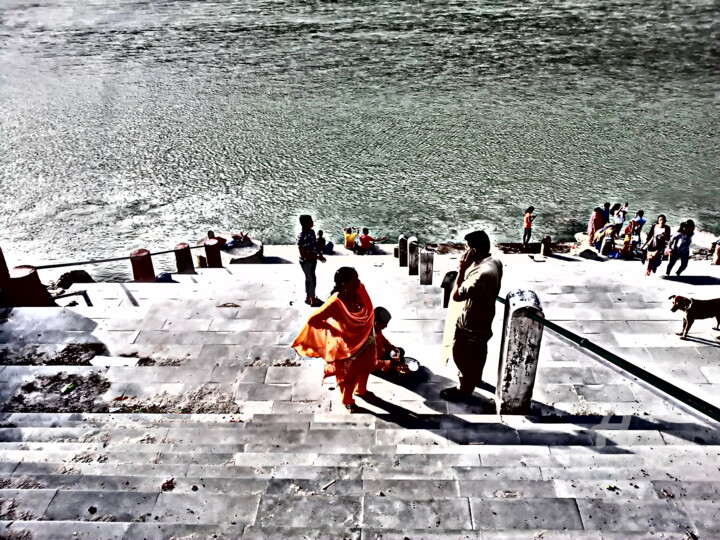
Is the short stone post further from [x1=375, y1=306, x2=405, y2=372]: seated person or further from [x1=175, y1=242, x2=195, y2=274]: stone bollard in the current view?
[x1=375, y1=306, x2=405, y2=372]: seated person

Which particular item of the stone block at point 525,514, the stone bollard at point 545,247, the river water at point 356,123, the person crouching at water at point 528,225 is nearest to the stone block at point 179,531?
the stone block at point 525,514

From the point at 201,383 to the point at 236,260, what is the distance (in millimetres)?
7130

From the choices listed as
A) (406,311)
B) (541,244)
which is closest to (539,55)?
(541,244)

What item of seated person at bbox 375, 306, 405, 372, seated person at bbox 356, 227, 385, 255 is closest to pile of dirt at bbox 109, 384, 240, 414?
seated person at bbox 375, 306, 405, 372

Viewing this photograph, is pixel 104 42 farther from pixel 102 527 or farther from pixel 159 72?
pixel 102 527

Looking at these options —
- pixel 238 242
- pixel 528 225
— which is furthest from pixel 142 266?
pixel 528 225

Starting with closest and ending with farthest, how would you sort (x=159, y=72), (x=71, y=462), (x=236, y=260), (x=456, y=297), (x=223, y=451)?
(x=71, y=462), (x=223, y=451), (x=456, y=297), (x=236, y=260), (x=159, y=72)

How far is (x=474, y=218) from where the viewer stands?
16500mm

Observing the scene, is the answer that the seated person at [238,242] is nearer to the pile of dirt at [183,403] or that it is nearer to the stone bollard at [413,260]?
the stone bollard at [413,260]

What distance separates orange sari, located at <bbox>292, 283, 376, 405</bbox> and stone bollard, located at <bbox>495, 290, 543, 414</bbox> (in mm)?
1513

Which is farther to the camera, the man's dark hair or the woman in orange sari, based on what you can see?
the woman in orange sari

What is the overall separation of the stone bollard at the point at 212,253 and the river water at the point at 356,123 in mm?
3611

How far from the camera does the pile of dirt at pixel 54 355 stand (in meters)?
7.54

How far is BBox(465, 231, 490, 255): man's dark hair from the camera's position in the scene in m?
5.66
